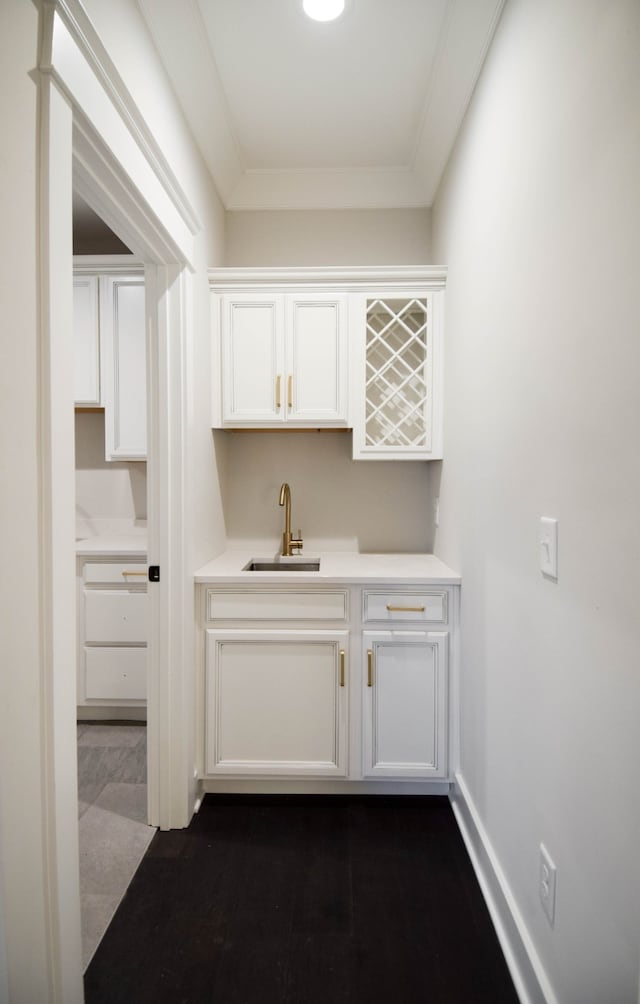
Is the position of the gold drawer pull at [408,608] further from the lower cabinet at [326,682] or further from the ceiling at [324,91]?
the ceiling at [324,91]

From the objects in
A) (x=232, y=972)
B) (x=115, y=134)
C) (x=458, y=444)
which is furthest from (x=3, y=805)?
(x=458, y=444)

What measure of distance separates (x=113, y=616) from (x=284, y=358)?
1534mm

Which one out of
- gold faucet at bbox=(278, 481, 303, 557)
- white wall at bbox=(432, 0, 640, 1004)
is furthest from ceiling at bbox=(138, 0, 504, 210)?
gold faucet at bbox=(278, 481, 303, 557)

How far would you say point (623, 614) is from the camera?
2.69 ft

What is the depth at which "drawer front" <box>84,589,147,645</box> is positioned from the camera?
2.53m

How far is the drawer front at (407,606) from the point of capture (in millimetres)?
1910

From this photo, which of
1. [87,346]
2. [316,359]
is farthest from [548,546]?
[87,346]

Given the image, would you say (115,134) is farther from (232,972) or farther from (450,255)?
(232,972)

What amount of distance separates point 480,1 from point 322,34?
49cm

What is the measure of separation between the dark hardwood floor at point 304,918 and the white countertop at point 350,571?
874mm

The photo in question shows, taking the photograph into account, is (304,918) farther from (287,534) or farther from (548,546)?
(287,534)

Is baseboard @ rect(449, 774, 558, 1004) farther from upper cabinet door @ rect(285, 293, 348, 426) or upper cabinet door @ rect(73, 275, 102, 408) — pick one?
upper cabinet door @ rect(73, 275, 102, 408)

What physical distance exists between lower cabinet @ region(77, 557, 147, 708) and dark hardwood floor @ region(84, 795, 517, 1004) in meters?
0.89

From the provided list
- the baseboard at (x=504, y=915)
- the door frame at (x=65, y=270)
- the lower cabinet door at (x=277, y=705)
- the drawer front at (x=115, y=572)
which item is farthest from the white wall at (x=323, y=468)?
the baseboard at (x=504, y=915)
